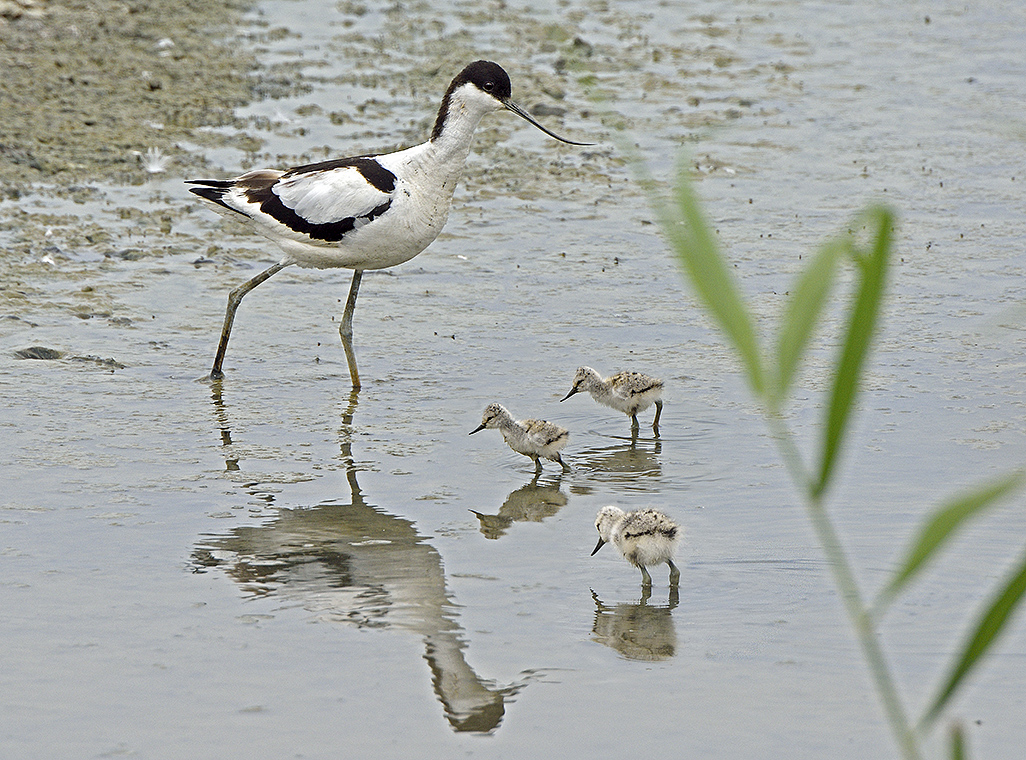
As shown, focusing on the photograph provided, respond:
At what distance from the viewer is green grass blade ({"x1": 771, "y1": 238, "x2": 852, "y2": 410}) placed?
131cm

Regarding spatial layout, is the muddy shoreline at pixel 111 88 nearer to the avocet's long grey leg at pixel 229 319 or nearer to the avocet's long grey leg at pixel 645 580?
the avocet's long grey leg at pixel 229 319

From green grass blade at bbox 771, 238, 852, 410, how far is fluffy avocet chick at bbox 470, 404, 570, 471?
5469 millimetres

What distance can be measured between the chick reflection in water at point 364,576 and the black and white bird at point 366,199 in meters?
1.93

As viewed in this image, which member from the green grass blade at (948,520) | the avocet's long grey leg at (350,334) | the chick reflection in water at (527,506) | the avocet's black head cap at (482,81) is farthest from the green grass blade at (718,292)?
the avocet's black head cap at (482,81)

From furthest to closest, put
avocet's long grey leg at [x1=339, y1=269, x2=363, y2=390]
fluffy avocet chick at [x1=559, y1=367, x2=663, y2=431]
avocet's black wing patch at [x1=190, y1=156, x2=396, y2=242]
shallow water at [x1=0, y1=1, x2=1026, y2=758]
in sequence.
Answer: avocet's long grey leg at [x1=339, y1=269, x2=363, y2=390], avocet's black wing patch at [x1=190, y1=156, x2=396, y2=242], fluffy avocet chick at [x1=559, y1=367, x2=663, y2=431], shallow water at [x1=0, y1=1, x2=1026, y2=758]

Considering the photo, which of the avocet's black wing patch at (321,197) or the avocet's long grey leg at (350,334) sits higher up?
the avocet's black wing patch at (321,197)

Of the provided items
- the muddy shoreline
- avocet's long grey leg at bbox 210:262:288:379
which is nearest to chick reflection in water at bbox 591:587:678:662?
Answer: avocet's long grey leg at bbox 210:262:288:379

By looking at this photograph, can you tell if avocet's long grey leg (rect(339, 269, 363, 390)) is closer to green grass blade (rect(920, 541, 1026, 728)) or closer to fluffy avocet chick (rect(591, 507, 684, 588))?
fluffy avocet chick (rect(591, 507, 684, 588))

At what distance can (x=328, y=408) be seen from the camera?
307 inches

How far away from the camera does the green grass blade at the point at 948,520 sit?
1.25m

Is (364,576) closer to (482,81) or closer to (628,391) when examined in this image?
(628,391)

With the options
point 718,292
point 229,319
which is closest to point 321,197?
point 229,319

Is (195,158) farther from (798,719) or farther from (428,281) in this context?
(798,719)

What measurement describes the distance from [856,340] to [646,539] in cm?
422
